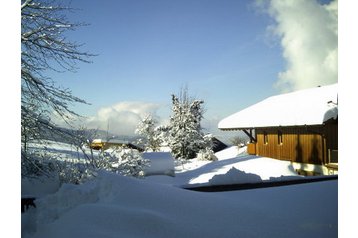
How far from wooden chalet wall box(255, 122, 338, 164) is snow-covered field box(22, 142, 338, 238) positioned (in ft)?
41.3

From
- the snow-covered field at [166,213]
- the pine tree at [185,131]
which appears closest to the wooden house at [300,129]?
the pine tree at [185,131]

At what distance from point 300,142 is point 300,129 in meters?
0.73

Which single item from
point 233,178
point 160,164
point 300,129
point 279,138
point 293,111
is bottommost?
point 160,164

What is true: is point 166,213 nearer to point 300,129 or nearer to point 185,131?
point 300,129

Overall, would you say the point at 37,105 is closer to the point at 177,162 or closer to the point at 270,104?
the point at 177,162

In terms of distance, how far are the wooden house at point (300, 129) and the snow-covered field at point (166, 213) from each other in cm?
1143

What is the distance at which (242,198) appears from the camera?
14.6 ft

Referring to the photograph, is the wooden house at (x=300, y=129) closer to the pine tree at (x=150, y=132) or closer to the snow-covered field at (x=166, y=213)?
the pine tree at (x=150, y=132)

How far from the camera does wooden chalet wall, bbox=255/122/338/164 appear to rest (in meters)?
15.9

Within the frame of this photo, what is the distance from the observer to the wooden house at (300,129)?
15.2m

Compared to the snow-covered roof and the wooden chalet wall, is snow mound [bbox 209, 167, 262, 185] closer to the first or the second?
the snow-covered roof

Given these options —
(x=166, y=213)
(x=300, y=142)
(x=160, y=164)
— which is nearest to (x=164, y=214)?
(x=166, y=213)

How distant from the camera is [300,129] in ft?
57.1
